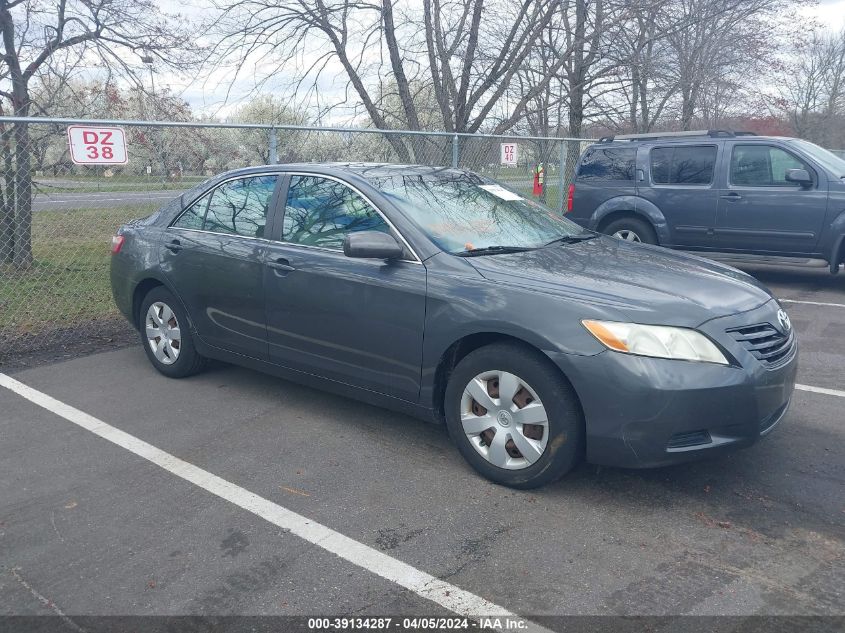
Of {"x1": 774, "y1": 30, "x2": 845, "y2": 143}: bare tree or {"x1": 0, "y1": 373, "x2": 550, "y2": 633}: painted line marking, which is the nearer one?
{"x1": 0, "y1": 373, "x2": 550, "y2": 633}: painted line marking

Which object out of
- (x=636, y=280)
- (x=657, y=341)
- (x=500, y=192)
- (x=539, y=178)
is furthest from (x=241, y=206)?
(x=539, y=178)

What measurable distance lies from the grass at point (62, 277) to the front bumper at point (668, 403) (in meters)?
5.36

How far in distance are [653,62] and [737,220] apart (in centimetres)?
686

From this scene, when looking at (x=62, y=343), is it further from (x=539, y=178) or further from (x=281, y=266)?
(x=539, y=178)

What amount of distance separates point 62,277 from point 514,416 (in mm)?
6840

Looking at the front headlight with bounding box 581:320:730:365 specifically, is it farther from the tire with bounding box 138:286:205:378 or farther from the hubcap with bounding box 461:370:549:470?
the tire with bounding box 138:286:205:378

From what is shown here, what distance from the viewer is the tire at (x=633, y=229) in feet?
31.7

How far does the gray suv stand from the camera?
334 inches

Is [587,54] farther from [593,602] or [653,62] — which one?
[593,602]

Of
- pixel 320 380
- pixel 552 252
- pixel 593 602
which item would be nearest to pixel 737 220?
pixel 552 252

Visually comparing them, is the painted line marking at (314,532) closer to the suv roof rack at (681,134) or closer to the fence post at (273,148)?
the fence post at (273,148)

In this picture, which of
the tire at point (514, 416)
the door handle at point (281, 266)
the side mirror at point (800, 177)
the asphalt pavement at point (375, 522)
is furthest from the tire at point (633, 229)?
the tire at point (514, 416)

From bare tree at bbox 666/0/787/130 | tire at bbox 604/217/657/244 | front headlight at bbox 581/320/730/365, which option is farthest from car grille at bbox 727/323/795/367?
bare tree at bbox 666/0/787/130

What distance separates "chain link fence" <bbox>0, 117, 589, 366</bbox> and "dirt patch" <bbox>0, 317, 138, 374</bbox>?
15mm
